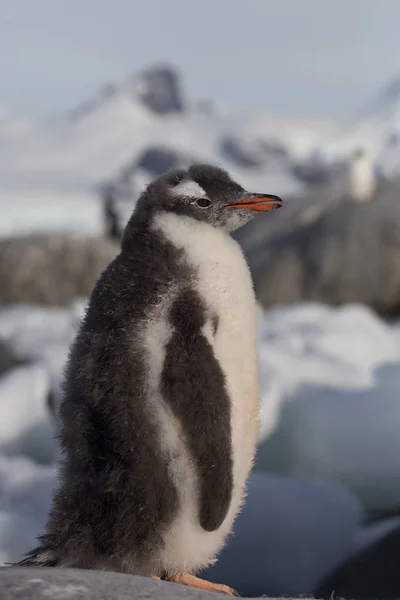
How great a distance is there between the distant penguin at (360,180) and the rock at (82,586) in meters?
9.91

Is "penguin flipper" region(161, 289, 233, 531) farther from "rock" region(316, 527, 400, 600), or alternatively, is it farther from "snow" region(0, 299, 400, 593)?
"rock" region(316, 527, 400, 600)

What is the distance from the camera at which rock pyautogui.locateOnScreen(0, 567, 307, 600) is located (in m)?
1.16

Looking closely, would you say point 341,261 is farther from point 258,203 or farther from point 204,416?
point 204,416

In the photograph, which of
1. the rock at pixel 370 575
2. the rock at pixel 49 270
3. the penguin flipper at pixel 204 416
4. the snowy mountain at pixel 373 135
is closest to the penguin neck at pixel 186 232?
the penguin flipper at pixel 204 416

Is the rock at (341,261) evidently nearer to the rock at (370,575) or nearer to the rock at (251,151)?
the rock at (370,575)

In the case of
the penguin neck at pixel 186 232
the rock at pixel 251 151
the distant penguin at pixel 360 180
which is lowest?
the penguin neck at pixel 186 232

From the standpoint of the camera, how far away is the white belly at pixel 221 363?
1485 millimetres

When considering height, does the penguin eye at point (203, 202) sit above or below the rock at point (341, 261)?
below

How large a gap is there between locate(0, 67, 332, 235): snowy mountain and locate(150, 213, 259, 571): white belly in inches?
1691

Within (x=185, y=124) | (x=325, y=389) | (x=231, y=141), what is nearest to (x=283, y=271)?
(x=325, y=389)

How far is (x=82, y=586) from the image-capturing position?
1198 millimetres

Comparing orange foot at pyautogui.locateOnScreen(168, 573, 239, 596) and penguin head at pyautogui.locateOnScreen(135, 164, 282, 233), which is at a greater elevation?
penguin head at pyautogui.locateOnScreen(135, 164, 282, 233)

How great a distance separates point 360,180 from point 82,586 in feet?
35.0

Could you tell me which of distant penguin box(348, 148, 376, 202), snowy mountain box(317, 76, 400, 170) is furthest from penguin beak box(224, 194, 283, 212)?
snowy mountain box(317, 76, 400, 170)
